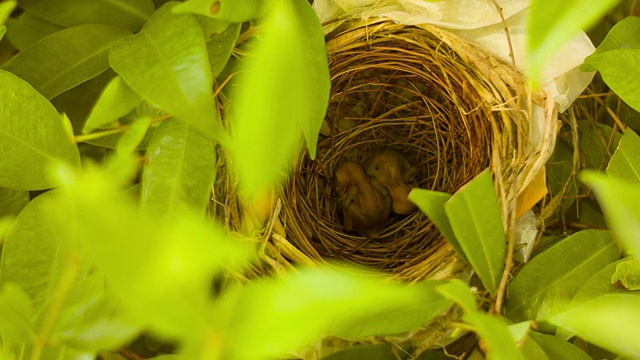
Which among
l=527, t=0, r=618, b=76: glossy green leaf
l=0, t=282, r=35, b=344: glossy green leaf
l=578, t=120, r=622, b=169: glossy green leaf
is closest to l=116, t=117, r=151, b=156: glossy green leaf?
l=0, t=282, r=35, b=344: glossy green leaf

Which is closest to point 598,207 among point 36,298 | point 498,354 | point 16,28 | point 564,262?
point 564,262

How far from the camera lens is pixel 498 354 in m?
0.34

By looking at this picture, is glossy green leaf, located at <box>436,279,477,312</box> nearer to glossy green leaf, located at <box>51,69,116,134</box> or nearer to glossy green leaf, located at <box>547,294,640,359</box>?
glossy green leaf, located at <box>547,294,640,359</box>

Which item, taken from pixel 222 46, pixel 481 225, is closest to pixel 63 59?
pixel 222 46

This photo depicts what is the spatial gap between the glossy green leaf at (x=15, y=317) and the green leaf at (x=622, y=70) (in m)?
0.47

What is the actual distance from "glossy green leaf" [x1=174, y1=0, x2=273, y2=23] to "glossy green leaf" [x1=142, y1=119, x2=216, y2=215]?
0.10 metres

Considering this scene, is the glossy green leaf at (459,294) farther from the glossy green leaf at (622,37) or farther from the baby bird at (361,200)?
the baby bird at (361,200)

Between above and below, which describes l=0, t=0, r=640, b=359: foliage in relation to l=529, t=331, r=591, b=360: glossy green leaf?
above

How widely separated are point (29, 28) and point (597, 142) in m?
0.68

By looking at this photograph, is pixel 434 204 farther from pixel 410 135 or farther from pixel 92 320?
pixel 410 135

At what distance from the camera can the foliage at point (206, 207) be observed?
7.4 inches

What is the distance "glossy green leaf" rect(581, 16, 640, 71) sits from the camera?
629 mm

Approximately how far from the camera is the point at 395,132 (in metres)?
1.09

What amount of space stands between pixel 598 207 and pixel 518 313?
240mm
